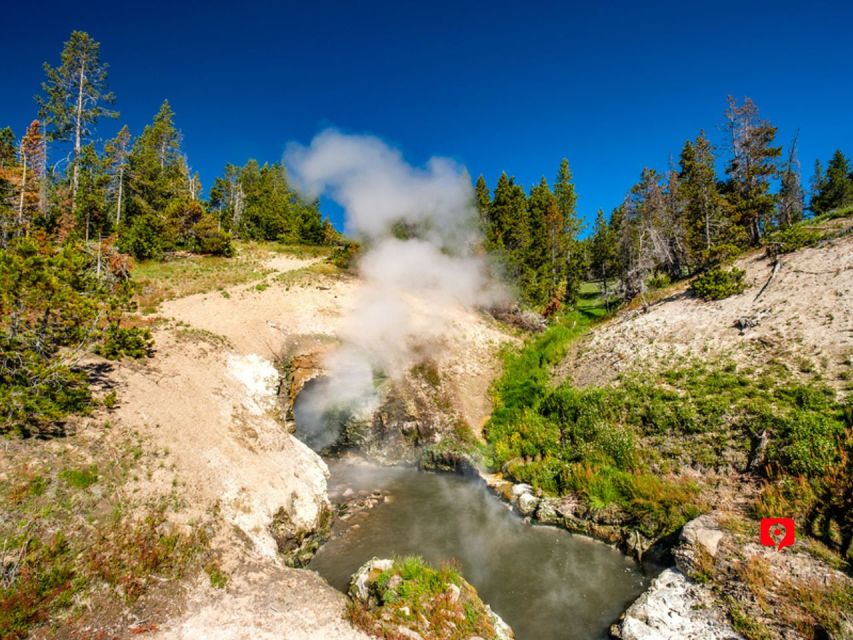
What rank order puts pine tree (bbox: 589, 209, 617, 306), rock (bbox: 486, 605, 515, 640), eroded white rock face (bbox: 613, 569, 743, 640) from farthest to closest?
pine tree (bbox: 589, 209, 617, 306) < rock (bbox: 486, 605, 515, 640) < eroded white rock face (bbox: 613, 569, 743, 640)

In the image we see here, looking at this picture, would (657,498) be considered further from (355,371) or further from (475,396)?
(355,371)

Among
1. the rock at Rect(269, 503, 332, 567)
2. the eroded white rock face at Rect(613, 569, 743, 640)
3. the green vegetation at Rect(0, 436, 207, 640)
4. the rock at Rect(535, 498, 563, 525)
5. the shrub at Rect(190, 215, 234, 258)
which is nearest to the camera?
the green vegetation at Rect(0, 436, 207, 640)

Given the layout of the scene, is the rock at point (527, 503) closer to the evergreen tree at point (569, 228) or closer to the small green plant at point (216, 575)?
the small green plant at point (216, 575)

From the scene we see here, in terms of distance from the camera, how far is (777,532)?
11.0 meters

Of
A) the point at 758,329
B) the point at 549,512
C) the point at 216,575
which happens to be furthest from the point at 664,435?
the point at 216,575

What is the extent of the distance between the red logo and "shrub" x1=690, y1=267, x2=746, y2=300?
14.9 meters

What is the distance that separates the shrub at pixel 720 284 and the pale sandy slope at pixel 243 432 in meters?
12.7

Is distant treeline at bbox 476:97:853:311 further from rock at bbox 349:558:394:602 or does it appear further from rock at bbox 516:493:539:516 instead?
rock at bbox 349:558:394:602

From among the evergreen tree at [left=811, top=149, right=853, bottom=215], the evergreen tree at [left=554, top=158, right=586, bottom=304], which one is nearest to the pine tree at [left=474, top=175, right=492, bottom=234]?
the evergreen tree at [left=554, top=158, right=586, bottom=304]

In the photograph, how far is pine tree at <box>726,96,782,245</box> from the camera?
96.4ft

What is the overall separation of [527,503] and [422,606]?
24.9ft

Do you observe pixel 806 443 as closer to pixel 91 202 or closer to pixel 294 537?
pixel 294 537

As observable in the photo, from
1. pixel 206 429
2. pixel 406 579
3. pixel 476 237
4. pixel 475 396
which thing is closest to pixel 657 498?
pixel 406 579

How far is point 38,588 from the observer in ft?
26.2
